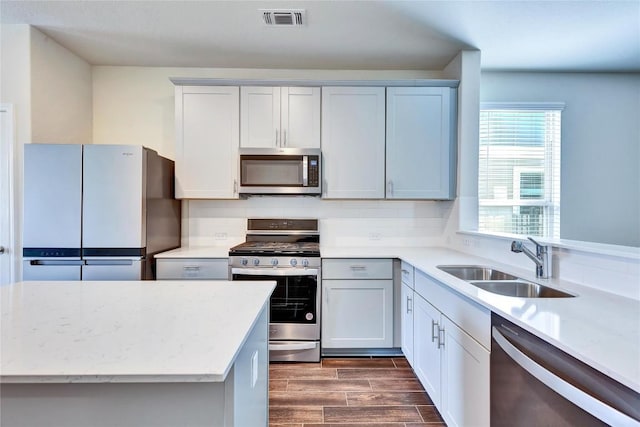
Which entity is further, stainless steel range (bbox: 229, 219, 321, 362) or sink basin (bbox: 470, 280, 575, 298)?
stainless steel range (bbox: 229, 219, 321, 362)

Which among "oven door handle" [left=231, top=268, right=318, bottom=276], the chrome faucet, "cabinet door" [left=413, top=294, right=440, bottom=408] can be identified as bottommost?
"cabinet door" [left=413, top=294, right=440, bottom=408]

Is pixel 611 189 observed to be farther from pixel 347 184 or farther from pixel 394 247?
pixel 347 184

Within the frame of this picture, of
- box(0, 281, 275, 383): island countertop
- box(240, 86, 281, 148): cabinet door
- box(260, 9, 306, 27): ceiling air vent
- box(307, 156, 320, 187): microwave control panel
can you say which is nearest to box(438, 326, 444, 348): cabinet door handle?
box(0, 281, 275, 383): island countertop

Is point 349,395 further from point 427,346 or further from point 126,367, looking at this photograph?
point 126,367

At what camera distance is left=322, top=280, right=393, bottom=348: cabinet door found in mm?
2641

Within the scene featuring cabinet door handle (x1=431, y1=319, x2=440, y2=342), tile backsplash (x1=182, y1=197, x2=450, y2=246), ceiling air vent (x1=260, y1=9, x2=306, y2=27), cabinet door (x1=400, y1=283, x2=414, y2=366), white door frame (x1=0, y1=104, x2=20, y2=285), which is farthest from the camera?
tile backsplash (x1=182, y1=197, x2=450, y2=246)

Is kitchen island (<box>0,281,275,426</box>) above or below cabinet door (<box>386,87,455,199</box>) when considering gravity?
below

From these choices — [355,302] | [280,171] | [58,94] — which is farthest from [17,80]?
[355,302]

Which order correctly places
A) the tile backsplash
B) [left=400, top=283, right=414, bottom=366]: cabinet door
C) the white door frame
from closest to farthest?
[left=400, top=283, right=414, bottom=366]: cabinet door → the white door frame → the tile backsplash

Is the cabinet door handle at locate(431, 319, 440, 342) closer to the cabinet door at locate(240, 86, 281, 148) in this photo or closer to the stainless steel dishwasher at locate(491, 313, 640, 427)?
the stainless steel dishwasher at locate(491, 313, 640, 427)

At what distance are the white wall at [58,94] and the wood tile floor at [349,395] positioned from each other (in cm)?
273

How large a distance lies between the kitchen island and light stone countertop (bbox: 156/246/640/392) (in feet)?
2.95

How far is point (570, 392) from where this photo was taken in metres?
0.84

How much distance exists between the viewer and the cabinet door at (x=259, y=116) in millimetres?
2820
